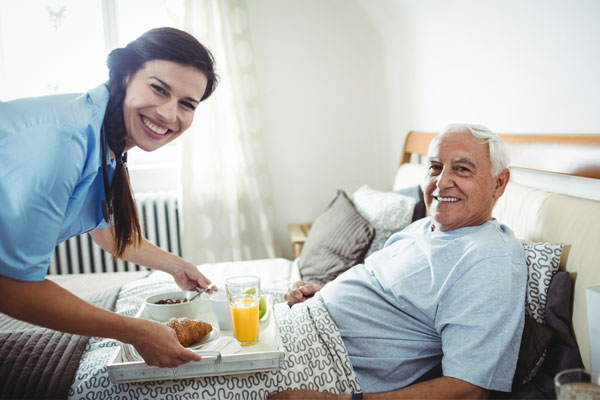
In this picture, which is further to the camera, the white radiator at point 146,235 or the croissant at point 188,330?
the white radiator at point 146,235

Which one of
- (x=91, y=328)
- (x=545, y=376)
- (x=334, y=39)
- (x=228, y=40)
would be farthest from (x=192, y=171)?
(x=545, y=376)

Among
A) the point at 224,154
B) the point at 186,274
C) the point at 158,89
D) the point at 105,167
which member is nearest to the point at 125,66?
the point at 158,89

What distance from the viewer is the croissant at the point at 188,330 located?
43.8 inches

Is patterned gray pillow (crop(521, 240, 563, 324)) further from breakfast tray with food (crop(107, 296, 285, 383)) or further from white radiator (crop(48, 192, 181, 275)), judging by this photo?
white radiator (crop(48, 192, 181, 275))

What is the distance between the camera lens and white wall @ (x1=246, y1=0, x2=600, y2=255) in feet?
7.25

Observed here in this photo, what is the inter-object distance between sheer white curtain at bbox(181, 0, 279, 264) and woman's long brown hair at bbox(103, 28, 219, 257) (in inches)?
71.7

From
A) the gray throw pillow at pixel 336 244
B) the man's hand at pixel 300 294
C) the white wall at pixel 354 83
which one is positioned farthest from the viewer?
the white wall at pixel 354 83

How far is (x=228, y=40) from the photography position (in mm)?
3064

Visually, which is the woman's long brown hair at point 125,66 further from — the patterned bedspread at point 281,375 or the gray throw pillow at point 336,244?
the gray throw pillow at point 336,244

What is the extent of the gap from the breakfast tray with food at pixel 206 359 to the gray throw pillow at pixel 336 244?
0.85m

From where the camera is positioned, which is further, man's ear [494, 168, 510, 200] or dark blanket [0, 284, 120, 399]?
man's ear [494, 168, 510, 200]

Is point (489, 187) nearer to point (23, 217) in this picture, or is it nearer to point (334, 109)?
point (23, 217)

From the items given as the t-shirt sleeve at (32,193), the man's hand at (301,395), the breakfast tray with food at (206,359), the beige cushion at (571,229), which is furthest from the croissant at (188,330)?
the beige cushion at (571,229)

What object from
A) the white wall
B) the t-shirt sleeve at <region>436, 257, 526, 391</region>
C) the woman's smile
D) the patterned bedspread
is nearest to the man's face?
the t-shirt sleeve at <region>436, 257, 526, 391</region>
